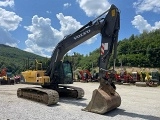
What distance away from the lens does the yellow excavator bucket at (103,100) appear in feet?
32.4

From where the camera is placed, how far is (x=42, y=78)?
45.8ft

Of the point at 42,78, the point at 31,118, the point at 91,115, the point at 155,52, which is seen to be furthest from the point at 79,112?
the point at 155,52

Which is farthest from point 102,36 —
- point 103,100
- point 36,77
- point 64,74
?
point 36,77

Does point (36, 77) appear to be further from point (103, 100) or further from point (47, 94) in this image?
point (103, 100)

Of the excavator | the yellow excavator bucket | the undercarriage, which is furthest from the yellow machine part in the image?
the yellow excavator bucket

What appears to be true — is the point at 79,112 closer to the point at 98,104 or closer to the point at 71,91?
the point at 98,104

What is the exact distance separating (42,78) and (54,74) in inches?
28.9

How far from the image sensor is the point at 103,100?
32.5 ft

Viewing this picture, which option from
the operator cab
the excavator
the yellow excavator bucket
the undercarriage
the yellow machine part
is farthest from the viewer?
the operator cab

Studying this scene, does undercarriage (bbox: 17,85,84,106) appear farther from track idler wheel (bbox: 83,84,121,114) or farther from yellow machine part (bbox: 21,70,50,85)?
track idler wheel (bbox: 83,84,121,114)

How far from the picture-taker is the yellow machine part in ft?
45.9

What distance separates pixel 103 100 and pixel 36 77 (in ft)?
17.8

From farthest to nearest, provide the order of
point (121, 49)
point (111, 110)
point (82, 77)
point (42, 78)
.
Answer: point (121, 49) → point (82, 77) → point (42, 78) → point (111, 110)

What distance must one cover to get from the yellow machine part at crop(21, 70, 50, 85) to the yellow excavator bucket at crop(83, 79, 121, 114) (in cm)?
432
